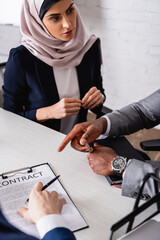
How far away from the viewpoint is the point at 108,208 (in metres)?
0.83

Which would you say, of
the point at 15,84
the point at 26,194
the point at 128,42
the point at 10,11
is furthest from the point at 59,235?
the point at 10,11

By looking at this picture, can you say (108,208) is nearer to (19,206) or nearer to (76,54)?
(19,206)

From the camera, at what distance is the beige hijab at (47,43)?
4.58 feet

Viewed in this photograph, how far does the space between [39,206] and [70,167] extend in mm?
290

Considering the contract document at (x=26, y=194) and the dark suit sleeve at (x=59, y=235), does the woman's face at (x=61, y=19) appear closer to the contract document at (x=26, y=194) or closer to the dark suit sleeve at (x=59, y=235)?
the contract document at (x=26, y=194)

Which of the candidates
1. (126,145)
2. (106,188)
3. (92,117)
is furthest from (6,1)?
(106,188)

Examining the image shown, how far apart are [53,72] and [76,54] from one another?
20 cm

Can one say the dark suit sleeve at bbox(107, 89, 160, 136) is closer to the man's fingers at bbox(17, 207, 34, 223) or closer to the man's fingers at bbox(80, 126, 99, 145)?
the man's fingers at bbox(80, 126, 99, 145)

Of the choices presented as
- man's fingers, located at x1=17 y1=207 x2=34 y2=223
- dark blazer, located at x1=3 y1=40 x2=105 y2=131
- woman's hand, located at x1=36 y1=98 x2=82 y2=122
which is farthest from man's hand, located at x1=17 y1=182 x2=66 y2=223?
dark blazer, located at x1=3 y1=40 x2=105 y2=131

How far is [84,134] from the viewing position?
1.09m

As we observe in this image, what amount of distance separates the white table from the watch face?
63 millimetres

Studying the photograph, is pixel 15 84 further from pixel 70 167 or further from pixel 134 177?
pixel 134 177

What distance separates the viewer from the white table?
2.61ft

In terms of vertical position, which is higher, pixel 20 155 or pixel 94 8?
pixel 94 8
